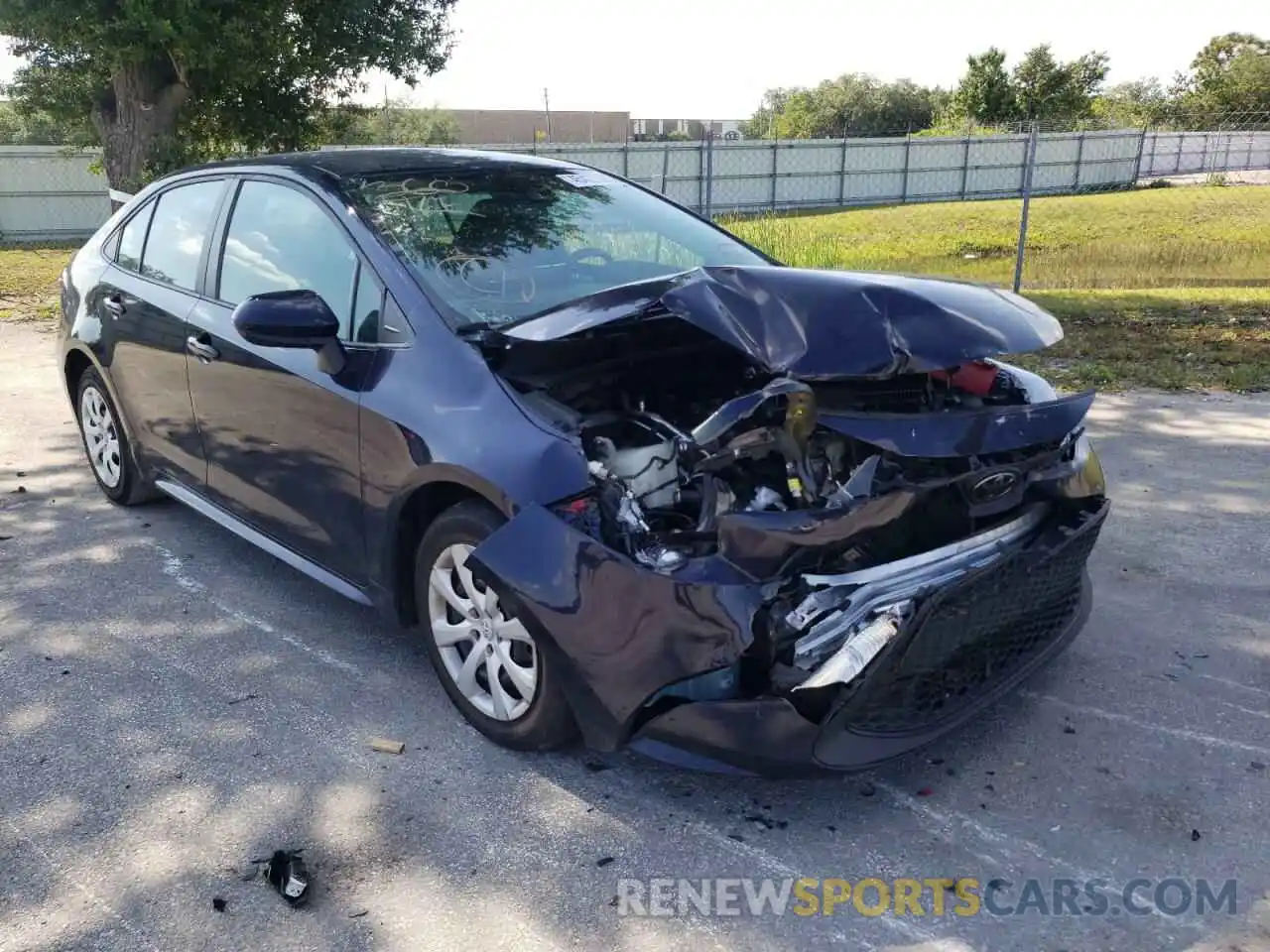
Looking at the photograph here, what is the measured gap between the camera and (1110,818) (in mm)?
2928

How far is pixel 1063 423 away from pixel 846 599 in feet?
3.08

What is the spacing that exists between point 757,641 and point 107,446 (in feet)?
13.9

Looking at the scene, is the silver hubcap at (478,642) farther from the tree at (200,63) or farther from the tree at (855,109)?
the tree at (855,109)

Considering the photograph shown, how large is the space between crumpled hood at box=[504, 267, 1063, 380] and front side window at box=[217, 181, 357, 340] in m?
0.80

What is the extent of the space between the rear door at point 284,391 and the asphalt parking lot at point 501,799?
19.7 inches

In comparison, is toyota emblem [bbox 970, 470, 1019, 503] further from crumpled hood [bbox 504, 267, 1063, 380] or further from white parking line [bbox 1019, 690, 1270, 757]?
white parking line [bbox 1019, 690, 1270, 757]

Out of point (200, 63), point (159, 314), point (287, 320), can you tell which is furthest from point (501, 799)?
point (200, 63)

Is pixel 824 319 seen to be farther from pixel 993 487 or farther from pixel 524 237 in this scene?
pixel 524 237

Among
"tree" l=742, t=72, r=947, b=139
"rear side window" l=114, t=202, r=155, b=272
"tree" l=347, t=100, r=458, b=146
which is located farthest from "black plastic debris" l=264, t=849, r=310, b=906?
"tree" l=742, t=72, r=947, b=139

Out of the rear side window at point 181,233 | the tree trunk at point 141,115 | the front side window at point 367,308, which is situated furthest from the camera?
the tree trunk at point 141,115

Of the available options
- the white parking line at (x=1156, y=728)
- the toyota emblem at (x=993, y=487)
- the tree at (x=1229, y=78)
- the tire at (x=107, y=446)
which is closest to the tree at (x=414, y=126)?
the tire at (x=107, y=446)

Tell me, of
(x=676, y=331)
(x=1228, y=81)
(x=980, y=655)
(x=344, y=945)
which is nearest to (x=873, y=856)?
(x=980, y=655)

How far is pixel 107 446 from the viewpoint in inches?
217

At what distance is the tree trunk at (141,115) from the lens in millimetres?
11336
